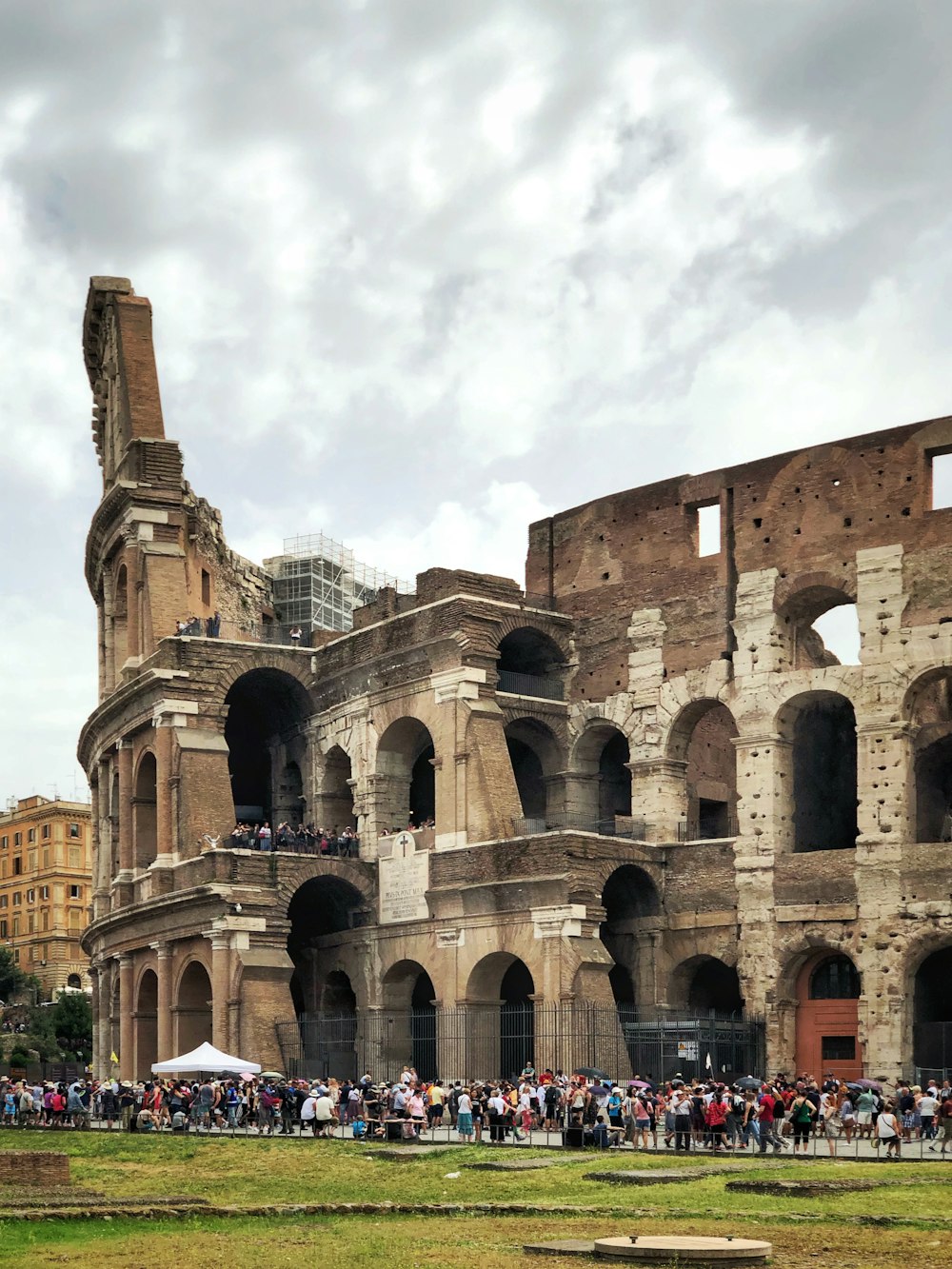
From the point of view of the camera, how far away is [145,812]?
48.7m

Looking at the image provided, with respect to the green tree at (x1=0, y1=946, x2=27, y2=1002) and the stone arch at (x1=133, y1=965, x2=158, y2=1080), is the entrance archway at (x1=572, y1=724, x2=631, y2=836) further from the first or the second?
the green tree at (x1=0, y1=946, x2=27, y2=1002)

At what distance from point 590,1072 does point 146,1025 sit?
15.3 meters

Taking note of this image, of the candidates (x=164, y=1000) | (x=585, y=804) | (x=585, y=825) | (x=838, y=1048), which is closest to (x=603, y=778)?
(x=585, y=804)

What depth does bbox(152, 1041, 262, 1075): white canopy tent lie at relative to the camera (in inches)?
1457

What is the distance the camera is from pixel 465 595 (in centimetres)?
4253

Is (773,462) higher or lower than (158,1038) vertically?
higher

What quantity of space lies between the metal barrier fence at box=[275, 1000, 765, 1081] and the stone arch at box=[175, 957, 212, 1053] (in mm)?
2332

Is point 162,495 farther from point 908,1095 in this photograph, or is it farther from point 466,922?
point 908,1095

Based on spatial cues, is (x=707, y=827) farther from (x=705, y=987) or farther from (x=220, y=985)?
(x=220, y=985)

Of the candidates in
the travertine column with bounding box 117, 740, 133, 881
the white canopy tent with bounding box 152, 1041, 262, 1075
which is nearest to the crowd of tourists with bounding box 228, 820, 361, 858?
the travertine column with bounding box 117, 740, 133, 881

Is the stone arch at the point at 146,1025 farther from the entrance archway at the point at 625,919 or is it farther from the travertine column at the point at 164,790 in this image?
the entrance archway at the point at 625,919

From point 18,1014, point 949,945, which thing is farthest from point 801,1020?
point 18,1014

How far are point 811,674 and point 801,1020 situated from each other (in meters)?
6.53

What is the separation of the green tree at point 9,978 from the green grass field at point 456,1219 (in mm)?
63374
